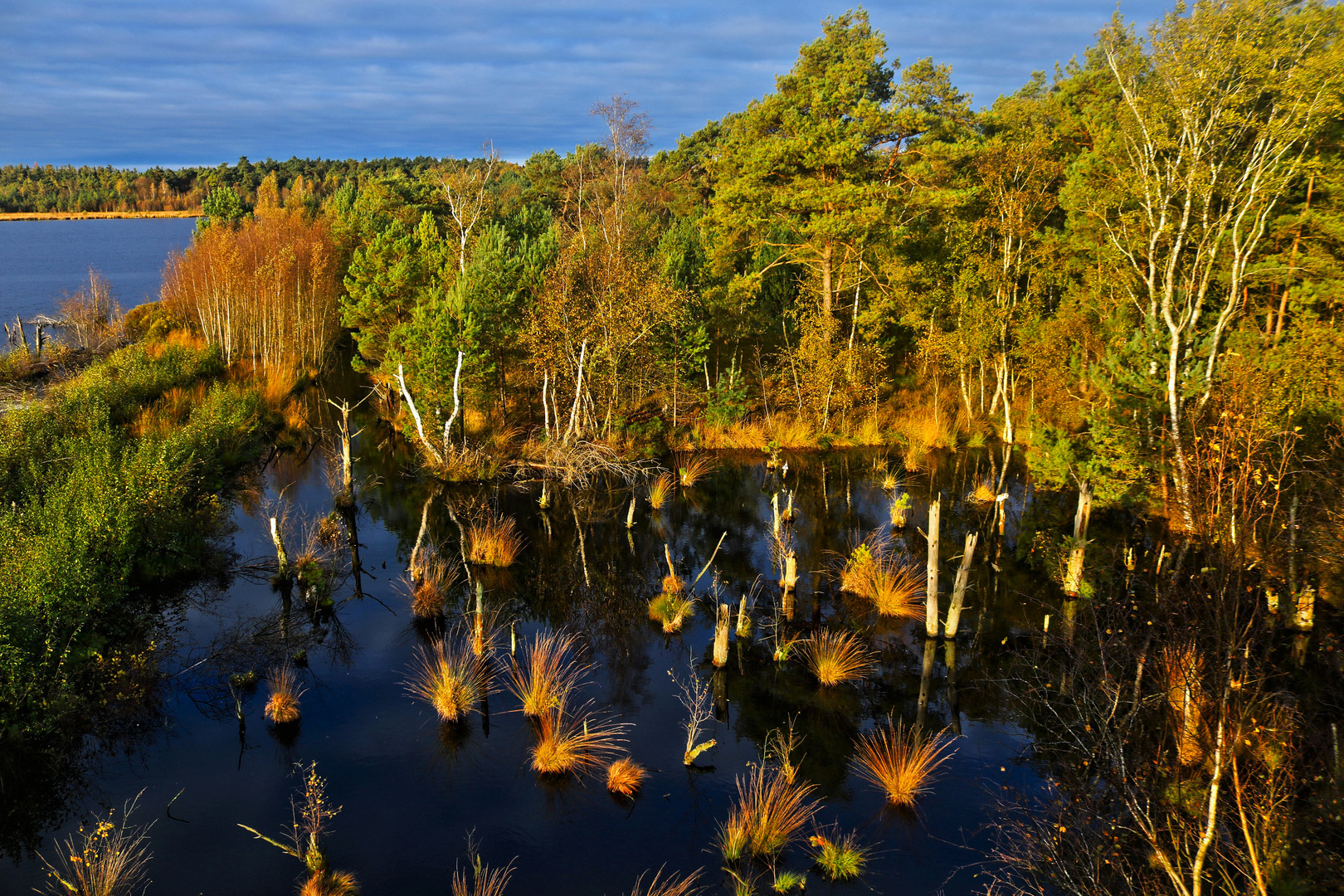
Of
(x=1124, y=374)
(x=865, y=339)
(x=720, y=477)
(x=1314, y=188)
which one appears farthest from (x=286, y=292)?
(x=1314, y=188)

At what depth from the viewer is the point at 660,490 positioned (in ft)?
83.5

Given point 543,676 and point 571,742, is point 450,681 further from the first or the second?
point 571,742

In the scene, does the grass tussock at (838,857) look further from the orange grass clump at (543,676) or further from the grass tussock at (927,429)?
the grass tussock at (927,429)

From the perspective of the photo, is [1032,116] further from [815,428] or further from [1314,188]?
[815,428]

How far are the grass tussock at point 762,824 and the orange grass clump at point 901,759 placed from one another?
154 centimetres

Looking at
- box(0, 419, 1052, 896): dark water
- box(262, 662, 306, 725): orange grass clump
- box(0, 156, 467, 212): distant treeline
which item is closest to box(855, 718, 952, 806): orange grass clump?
box(0, 419, 1052, 896): dark water

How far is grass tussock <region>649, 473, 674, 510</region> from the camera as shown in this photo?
2527cm

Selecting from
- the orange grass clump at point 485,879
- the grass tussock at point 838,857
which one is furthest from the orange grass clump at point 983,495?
the orange grass clump at point 485,879

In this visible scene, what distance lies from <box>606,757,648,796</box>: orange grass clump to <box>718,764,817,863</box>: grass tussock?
64.0 inches

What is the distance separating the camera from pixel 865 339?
31688 mm

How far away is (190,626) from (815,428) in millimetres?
23472

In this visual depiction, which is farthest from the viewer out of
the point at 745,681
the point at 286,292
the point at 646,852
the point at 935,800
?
the point at 286,292

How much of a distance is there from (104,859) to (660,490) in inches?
675

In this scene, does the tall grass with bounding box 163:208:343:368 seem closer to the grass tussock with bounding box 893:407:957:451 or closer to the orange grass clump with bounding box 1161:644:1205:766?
the grass tussock with bounding box 893:407:957:451
